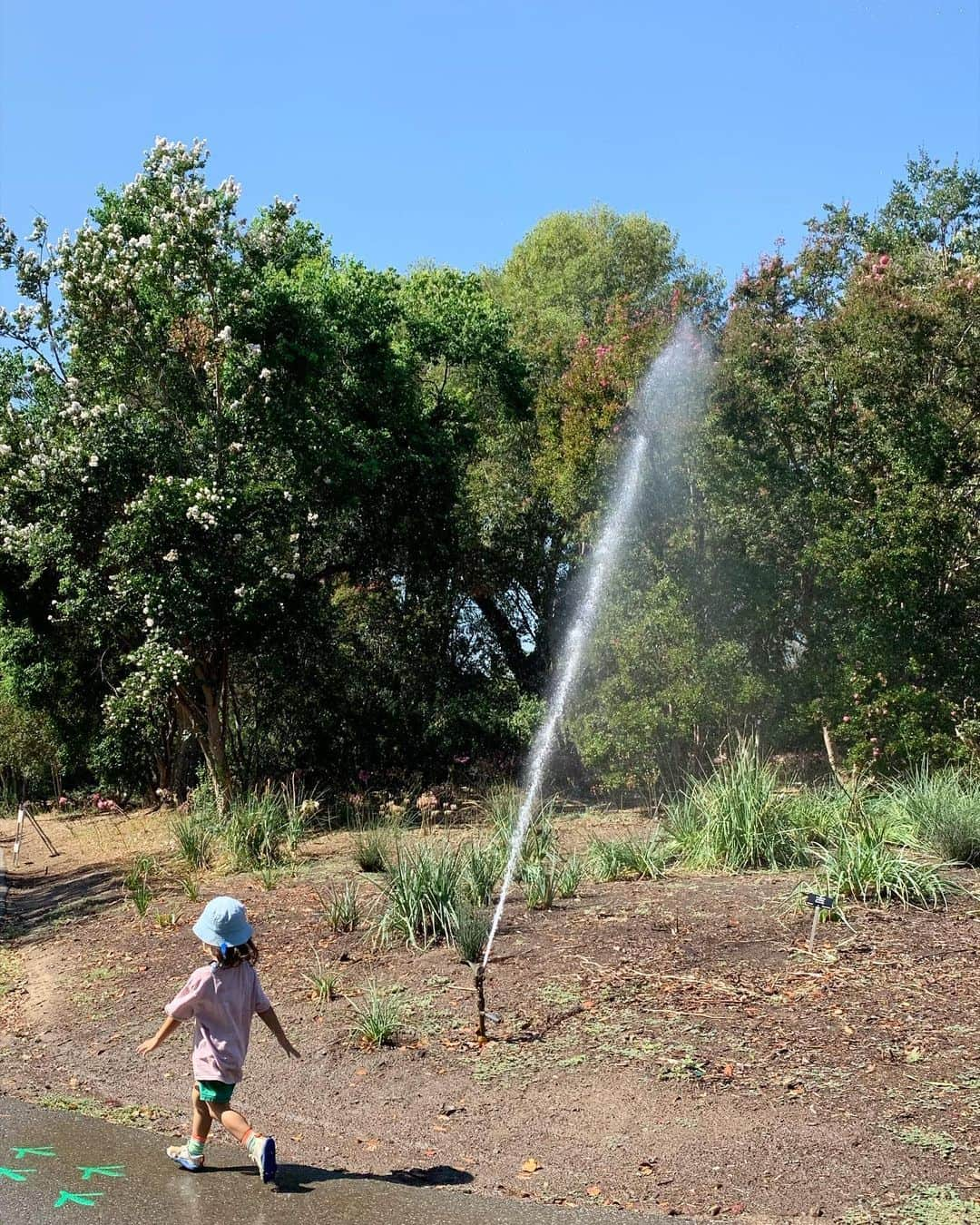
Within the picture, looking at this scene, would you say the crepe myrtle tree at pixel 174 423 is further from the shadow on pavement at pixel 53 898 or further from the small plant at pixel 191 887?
the small plant at pixel 191 887

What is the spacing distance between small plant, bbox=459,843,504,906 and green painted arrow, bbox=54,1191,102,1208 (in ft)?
12.3

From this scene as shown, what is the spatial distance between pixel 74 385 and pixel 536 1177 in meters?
11.5

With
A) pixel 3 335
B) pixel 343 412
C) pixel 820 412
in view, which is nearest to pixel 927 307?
pixel 820 412

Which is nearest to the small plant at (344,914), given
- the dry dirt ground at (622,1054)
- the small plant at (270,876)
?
the dry dirt ground at (622,1054)

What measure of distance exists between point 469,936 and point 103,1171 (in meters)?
2.75

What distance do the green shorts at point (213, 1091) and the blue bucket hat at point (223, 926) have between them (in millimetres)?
570

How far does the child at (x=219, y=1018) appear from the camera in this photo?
16.9ft

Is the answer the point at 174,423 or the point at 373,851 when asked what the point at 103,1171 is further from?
the point at 174,423

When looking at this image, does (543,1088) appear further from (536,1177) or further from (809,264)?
(809,264)

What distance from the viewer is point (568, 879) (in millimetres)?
8828

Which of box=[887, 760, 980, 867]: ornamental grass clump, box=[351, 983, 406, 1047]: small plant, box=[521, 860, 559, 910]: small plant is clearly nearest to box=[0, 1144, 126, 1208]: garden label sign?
box=[351, 983, 406, 1047]: small plant

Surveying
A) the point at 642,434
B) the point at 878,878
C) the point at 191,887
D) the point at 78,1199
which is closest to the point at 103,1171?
the point at 78,1199

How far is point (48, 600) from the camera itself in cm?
1709

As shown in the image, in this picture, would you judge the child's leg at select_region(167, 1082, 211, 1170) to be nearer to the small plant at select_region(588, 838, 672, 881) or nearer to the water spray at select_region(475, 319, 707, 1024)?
the small plant at select_region(588, 838, 672, 881)
